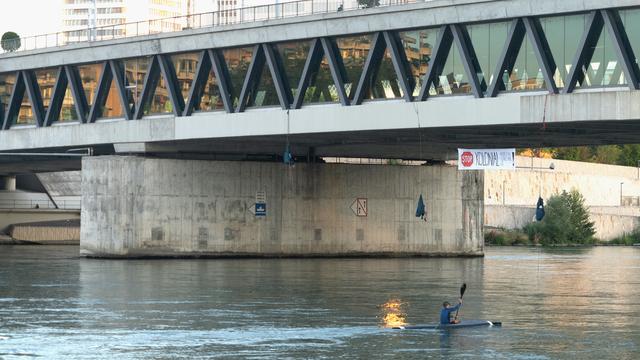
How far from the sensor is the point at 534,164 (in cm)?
16962

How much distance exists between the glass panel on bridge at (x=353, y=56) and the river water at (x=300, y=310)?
29.6ft

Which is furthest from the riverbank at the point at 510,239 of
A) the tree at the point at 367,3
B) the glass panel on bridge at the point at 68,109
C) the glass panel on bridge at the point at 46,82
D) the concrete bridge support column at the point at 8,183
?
the tree at the point at 367,3

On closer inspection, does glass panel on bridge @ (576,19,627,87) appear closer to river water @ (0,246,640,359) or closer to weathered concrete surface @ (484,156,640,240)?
river water @ (0,246,640,359)

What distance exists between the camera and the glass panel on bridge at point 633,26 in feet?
191

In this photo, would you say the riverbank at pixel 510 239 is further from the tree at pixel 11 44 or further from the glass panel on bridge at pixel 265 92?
the glass panel on bridge at pixel 265 92

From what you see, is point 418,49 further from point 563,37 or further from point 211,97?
point 211,97

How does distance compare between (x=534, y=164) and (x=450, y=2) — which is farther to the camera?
(x=534, y=164)

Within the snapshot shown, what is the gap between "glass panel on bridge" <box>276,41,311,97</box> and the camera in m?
71.8

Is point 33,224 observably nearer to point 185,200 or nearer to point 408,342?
point 185,200

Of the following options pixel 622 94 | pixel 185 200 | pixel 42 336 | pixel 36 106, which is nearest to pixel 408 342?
pixel 42 336

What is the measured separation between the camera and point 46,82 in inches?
3401

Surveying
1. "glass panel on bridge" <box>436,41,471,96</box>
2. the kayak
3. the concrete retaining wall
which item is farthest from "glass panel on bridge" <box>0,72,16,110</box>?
the concrete retaining wall

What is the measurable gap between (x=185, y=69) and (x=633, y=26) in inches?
1097

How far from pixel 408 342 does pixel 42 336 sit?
9703mm
